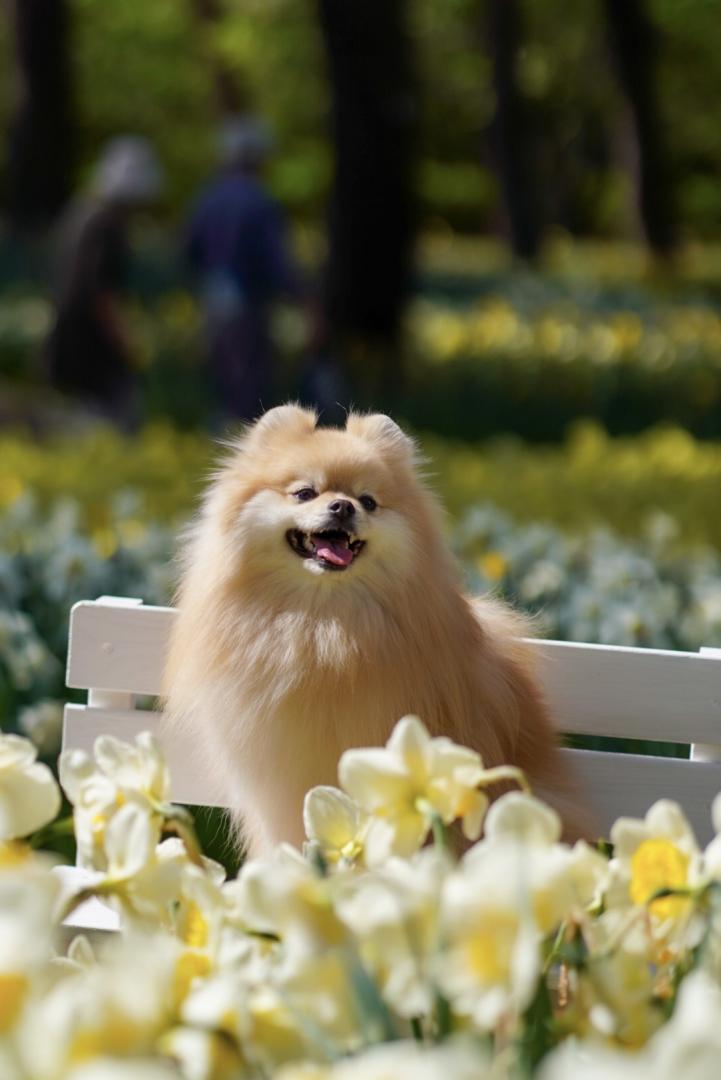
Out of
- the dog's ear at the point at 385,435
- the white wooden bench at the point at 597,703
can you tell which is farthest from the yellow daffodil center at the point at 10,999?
Answer: the white wooden bench at the point at 597,703

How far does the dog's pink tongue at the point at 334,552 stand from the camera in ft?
7.99

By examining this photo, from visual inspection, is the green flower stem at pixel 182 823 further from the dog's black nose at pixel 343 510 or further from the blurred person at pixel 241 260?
the blurred person at pixel 241 260

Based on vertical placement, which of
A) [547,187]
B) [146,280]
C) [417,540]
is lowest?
[417,540]

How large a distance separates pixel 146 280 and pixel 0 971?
18078mm

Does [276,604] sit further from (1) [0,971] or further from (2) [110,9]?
(2) [110,9]

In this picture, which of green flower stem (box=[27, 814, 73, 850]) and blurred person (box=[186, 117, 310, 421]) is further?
blurred person (box=[186, 117, 310, 421])

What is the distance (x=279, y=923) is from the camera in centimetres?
120

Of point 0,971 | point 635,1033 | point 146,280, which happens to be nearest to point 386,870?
point 635,1033

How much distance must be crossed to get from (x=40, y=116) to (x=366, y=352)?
29.6 feet

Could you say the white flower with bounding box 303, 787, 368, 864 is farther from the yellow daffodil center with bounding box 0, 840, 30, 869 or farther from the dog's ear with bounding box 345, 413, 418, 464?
the dog's ear with bounding box 345, 413, 418, 464

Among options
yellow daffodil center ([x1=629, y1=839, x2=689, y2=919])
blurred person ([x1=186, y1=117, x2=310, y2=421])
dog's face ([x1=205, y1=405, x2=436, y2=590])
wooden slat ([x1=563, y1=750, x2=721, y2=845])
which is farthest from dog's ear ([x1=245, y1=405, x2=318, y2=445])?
blurred person ([x1=186, y1=117, x2=310, y2=421])

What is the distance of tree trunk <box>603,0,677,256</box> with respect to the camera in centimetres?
2219

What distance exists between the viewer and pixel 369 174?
1211 cm

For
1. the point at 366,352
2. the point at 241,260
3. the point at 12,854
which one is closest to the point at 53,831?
the point at 12,854
